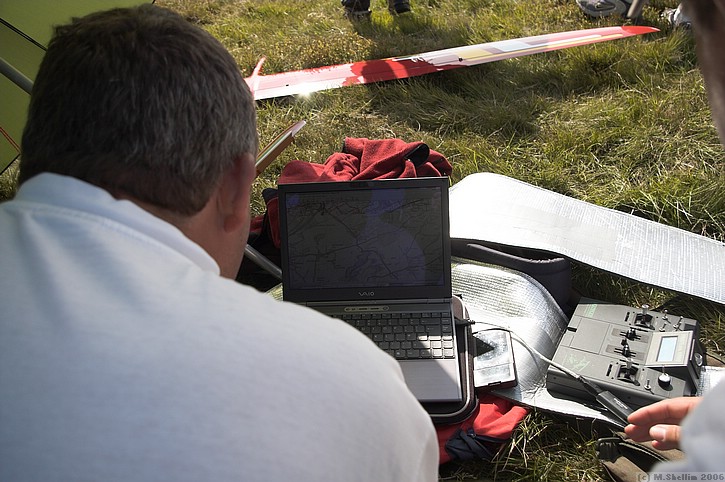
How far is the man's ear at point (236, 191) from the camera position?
4.18 feet

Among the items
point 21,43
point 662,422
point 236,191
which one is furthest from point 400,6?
point 236,191

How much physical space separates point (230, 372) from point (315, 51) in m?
4.65

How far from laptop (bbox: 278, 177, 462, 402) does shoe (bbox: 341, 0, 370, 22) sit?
3.83m

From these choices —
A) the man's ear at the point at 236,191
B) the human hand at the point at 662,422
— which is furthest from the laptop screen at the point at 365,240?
the man's ear at the point at 236,191

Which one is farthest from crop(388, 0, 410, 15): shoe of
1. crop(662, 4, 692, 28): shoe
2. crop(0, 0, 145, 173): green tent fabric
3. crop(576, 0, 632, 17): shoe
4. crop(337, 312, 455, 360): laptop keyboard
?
crop(337, 312, 455, 360): laptop keyboard

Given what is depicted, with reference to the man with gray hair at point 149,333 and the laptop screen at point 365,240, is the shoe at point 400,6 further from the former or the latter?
the man with gray hair at point 149,333

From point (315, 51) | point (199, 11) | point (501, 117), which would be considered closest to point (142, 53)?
point (501, 117)

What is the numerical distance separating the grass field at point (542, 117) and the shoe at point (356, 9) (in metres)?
0.09

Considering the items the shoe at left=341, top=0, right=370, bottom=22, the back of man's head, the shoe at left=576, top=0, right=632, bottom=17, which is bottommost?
the shoe at left=341, top=0, right=370, bottom=22

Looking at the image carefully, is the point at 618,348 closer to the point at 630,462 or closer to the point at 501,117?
the point at 630,462

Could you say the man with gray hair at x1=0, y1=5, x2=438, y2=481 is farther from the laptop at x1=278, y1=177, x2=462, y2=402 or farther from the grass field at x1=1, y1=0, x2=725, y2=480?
the grass field at x1=1, y1=0, x2=725, y2=480

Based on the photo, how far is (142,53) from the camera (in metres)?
1.15

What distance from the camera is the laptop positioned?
230cm

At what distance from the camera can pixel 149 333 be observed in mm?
852
